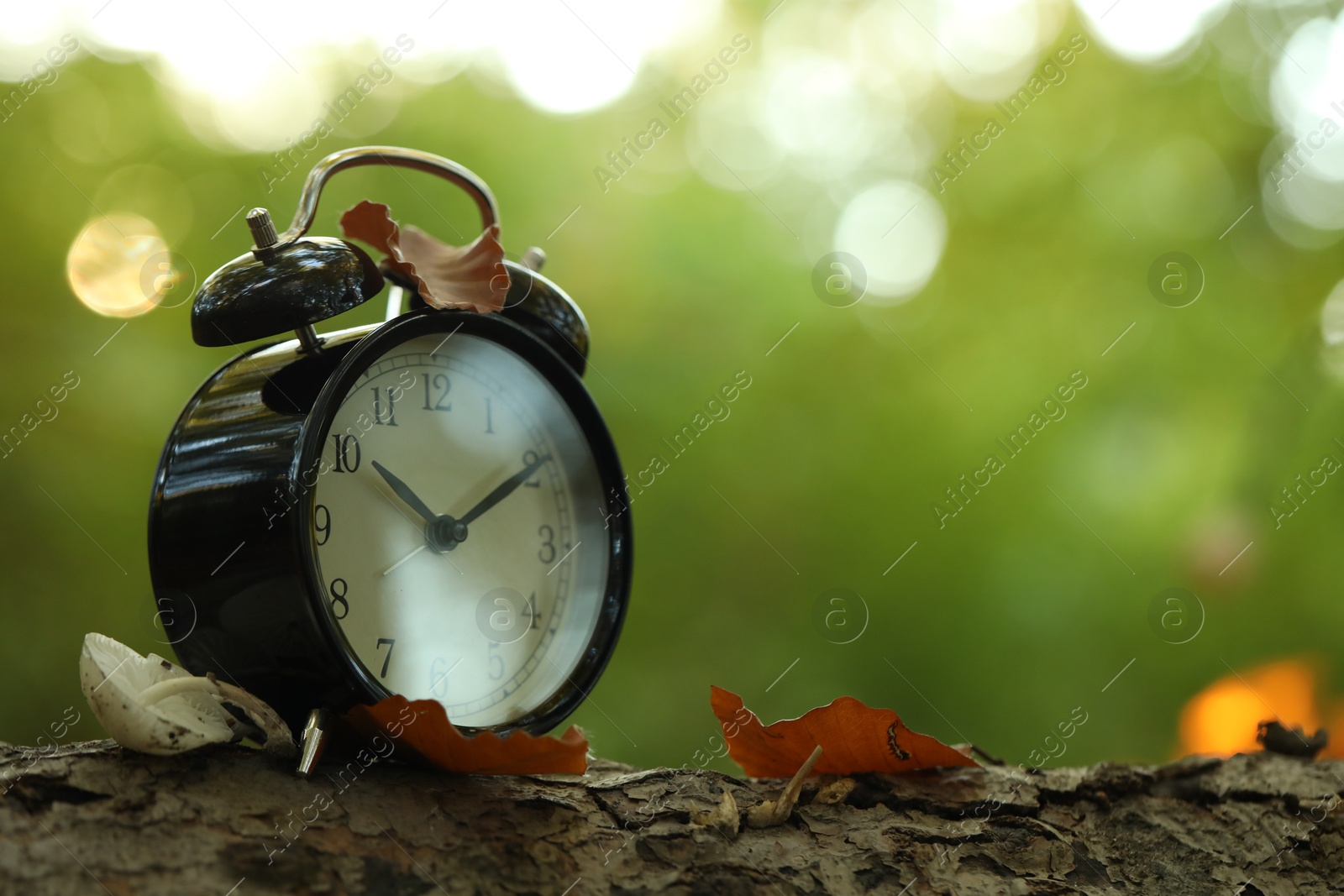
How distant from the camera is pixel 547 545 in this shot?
1.13m

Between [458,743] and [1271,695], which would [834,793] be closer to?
[458,743]

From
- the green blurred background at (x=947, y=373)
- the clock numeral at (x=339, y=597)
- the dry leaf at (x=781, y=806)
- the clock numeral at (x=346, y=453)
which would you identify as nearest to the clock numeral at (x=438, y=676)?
the clock numeral at (x=339, y=597)

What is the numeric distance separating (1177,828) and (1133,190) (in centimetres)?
248

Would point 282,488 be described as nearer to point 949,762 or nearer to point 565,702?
point 565,702

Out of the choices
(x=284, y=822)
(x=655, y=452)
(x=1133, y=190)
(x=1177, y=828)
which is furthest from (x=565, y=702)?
(x=1133, y=190)

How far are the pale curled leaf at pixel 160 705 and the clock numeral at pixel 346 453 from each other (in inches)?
9.1

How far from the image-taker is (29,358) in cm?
237

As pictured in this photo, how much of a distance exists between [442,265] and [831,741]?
0.70 meters

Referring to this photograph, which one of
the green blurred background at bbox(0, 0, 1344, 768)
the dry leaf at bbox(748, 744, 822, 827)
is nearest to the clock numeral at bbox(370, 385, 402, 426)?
the dry leaf at bbox(748, 744, 822, 827)

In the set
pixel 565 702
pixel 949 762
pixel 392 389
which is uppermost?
pixel 392 389

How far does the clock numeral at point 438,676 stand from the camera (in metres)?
1.00

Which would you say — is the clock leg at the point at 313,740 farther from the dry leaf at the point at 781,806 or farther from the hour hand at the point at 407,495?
the dry leaf at the point at 781,806

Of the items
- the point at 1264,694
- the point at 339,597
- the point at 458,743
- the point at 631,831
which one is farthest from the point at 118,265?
the point at 1264,694

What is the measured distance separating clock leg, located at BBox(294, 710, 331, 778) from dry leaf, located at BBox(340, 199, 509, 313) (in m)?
0.43
